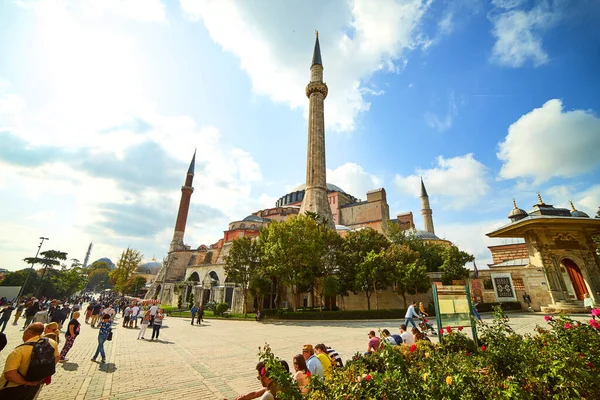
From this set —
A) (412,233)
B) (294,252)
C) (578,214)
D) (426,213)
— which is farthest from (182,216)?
(578,214)

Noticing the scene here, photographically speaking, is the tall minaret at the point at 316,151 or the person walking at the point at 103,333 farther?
the tall minaret at the point at 316,151

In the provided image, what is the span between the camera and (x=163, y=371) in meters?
6.42

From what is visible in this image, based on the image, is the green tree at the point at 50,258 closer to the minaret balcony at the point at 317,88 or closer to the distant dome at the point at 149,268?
the distant dome at the point at 149,268

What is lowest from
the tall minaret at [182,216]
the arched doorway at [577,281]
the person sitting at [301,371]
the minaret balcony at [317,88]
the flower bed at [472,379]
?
the person sitting at [301,371]

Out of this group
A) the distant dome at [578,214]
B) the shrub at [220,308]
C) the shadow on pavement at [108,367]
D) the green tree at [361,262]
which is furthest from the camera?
the shrub at [220,308]

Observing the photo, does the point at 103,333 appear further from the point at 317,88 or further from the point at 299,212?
the point at 317,88

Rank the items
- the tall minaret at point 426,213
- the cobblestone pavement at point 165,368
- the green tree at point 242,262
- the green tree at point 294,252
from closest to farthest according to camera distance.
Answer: the cobblestone pavement at point 165,368, the green tree at point 294,252, the green tree at point 242,262, the tall minaret at point 426,213

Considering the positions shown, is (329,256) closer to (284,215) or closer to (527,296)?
(527,296)

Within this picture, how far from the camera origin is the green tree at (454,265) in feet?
76.0

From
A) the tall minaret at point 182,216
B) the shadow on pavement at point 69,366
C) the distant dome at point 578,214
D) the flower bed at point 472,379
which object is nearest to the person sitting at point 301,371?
the flower bed at point 472,379

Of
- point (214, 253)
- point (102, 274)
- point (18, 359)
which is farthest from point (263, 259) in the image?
point (102, 274)

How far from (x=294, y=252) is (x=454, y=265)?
16.0 m

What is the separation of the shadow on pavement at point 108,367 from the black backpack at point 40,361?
3.67 meters

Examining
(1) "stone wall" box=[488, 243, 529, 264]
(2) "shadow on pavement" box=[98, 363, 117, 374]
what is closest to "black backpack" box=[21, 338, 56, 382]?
(2) "shadow on pavement" box=[98, 363, 117, 374]
